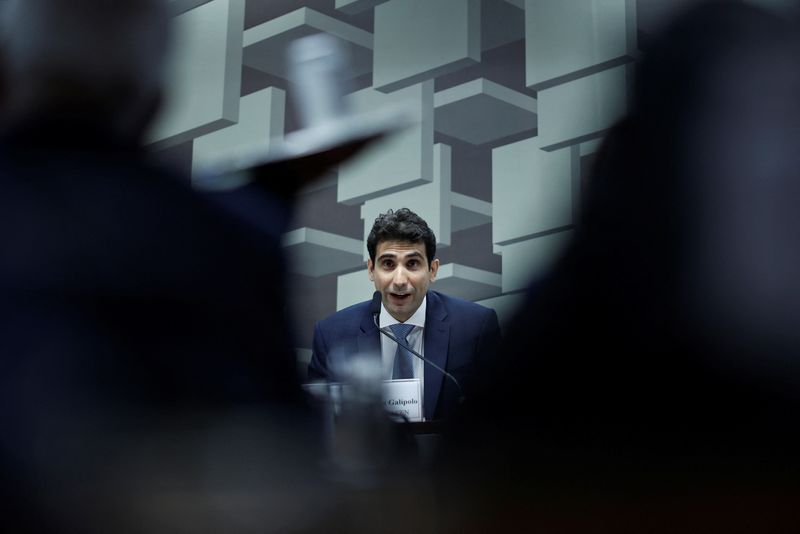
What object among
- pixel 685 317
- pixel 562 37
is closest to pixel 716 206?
pixel 685 317

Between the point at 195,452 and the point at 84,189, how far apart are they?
14 centimetres

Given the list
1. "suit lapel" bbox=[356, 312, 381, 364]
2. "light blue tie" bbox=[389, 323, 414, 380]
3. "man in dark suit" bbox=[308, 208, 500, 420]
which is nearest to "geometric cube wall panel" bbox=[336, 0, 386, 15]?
"man in dark suit" bbox=[308, 208, 500, 420]

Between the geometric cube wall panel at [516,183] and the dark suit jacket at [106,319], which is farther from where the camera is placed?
the geometric cube wall panel at [516,183]

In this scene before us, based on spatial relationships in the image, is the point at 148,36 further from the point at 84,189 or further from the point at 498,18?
the point at 498,18

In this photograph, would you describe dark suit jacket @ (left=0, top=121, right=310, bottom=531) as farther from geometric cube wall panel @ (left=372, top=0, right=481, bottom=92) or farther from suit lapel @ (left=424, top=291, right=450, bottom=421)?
geometric cube wall panel @ (left=372, top=0, right=481, bottom=92)

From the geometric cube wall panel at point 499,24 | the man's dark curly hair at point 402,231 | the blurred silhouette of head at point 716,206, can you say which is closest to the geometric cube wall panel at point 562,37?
the geometric cube wall panel at point 499,24

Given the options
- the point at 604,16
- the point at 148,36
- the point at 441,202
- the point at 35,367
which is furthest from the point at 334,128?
the point at 441,202

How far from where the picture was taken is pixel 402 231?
7.07 feet

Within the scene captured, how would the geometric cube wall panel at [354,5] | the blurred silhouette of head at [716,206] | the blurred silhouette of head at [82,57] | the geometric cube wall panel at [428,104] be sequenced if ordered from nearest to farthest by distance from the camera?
the blurred silhouette of head at [716,206] → the blurred silhouette of head at [82,57] → the geometric cube wall panel at [428,104] → the geometric cube wall panel at [354,5]

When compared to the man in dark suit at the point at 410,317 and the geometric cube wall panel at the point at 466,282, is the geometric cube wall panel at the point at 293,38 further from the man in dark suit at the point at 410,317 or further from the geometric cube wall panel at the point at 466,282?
the man in dark suit at the point at 410,317

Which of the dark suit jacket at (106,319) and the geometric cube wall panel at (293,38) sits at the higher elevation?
the geometric cube wall panel at (293,38)

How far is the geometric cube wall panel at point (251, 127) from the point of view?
2828mm

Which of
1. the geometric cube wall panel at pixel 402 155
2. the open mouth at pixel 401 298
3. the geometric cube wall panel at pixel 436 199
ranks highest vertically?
the geometric cube wall panel at pixel 402 155

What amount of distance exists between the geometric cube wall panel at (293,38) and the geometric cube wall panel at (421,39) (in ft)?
0.20
